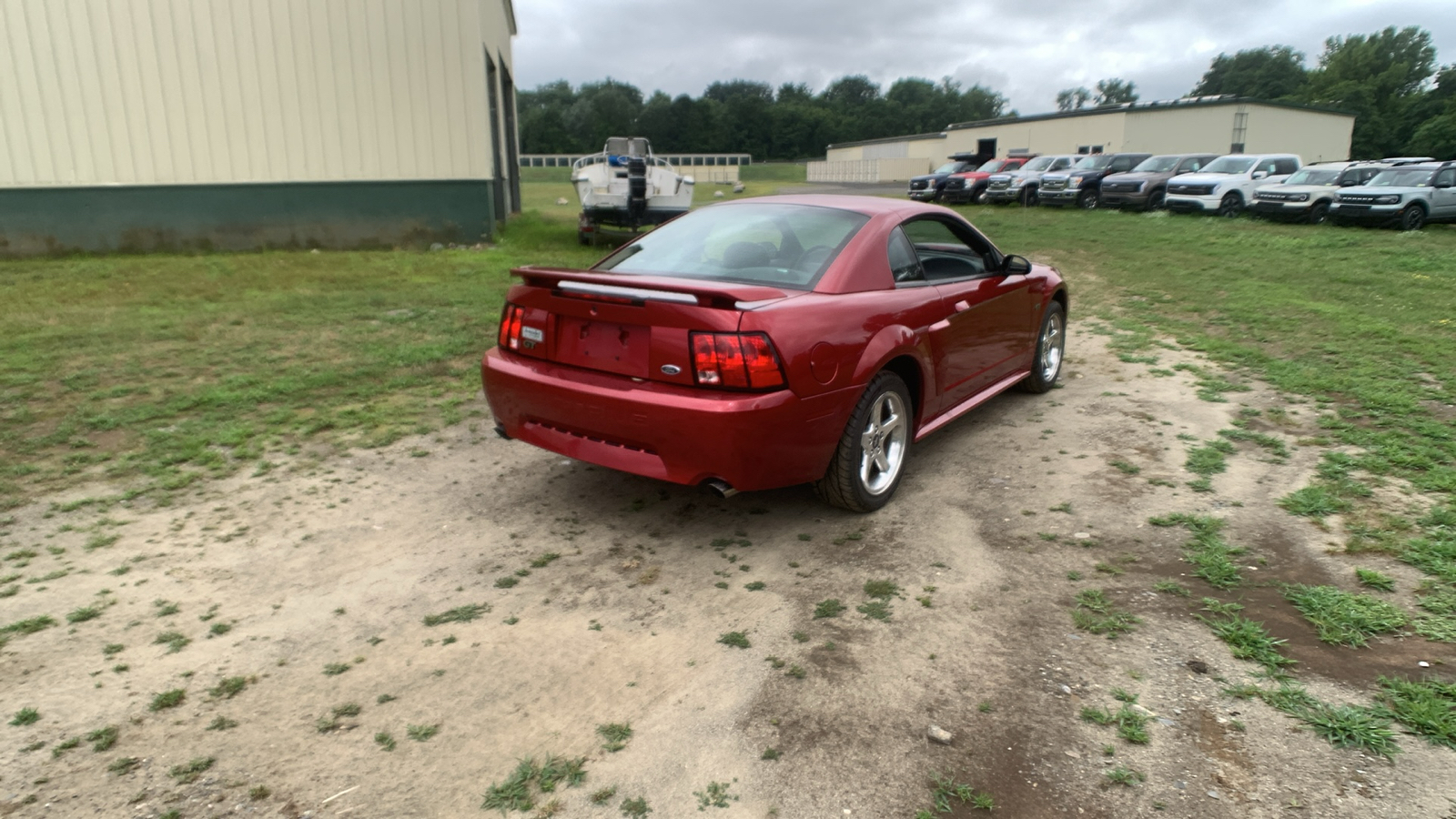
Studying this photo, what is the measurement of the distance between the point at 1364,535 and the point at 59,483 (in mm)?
6173

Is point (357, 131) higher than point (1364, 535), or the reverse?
point (357, 131)

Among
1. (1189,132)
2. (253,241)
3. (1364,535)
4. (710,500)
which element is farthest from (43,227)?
(1189,132)

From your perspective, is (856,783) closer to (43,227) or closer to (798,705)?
(798,705)

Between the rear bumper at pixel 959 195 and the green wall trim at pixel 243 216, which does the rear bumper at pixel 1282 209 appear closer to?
the rear bumper at pixel 959 195

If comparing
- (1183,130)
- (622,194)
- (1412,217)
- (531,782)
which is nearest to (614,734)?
(531,782)

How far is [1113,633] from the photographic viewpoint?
10.2ft

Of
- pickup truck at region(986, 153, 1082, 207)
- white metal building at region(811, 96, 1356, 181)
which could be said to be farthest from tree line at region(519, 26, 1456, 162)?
pickup truck at region(986, 153, 1082, 207)

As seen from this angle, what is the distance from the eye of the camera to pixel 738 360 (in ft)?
11.4

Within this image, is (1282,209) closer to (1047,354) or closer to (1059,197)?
(1059,197)

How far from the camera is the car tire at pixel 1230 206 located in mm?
21562

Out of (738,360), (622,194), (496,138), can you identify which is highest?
(496,138)

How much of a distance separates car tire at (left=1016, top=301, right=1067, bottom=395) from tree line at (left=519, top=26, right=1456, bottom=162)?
243 feet

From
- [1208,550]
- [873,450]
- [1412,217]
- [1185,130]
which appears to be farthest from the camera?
[1185,130]

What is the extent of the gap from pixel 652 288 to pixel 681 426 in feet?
2.01
